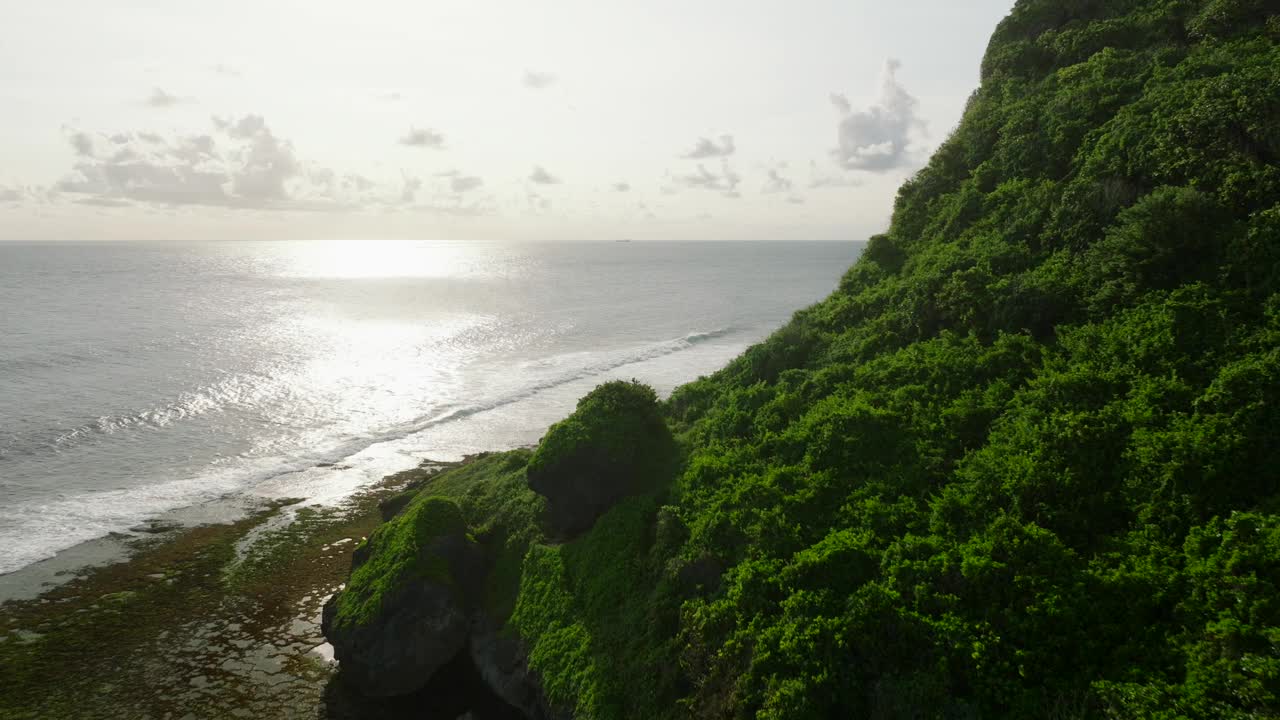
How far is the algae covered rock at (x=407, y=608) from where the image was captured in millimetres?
18688

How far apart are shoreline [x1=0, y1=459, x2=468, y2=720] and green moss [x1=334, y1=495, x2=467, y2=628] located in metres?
2.02

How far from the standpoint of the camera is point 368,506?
3284 cm

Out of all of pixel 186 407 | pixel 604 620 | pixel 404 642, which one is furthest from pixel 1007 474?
pixel 186 407

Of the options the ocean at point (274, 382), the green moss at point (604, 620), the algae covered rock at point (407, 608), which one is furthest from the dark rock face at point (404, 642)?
the ocean at point (274, 382)

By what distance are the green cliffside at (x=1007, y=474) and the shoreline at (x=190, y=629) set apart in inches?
245

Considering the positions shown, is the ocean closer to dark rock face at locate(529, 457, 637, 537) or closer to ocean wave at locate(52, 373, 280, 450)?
ocean wave at locate(52, 373, 280, 450)

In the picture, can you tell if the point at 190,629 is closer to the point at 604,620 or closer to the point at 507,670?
the point at 507,670

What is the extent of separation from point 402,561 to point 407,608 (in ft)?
4.67

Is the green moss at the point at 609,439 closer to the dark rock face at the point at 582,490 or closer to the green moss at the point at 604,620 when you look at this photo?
the dark rock face at the point at 582,490

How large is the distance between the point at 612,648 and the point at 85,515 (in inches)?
1192

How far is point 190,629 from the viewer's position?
21750mm

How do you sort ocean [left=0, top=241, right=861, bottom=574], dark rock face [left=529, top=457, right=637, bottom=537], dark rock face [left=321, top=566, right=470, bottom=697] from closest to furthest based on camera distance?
1. dark rock face [left=321, top=566, right=470, bottom=697]
2. dark rock face [left=529, top=457, right=637, bottom=537]
3. ocean [left=0, top=241, right=861, bottom=574]

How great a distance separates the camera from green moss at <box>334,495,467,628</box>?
19469 millimetres

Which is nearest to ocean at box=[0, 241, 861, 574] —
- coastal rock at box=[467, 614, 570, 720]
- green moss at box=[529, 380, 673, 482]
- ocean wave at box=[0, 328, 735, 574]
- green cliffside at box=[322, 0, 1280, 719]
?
ocean wave at box=[0, 328, 735, 574]
